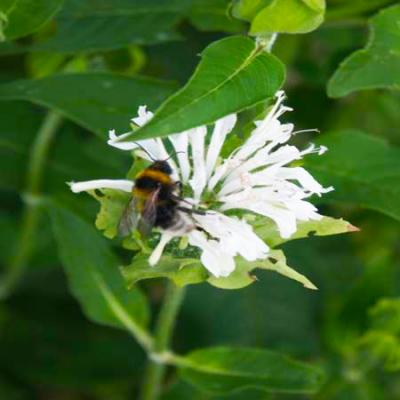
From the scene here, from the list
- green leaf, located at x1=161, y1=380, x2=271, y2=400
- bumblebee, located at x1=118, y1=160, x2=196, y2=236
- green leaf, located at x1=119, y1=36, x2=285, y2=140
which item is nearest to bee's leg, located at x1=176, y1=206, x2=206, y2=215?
bumblebee, located at x1=118, y1=160, x2=196, y2=236

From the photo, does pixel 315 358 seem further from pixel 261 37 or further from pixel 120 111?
pixel 261 37

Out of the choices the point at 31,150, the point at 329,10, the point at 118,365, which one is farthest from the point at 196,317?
the point at 329,10

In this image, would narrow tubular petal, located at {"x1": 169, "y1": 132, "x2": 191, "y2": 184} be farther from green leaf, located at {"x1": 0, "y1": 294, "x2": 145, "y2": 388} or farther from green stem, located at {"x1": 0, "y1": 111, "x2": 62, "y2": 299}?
green leaf, located at {"x1": 0, "y1": 294, "x2": 145, "y2": 388}

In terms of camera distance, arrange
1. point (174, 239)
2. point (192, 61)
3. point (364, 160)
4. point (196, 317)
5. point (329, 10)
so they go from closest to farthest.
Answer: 1. point (174, 239)
2. point (364, 160)
3. point (329, 10)
4. point (192, 61)
5. point (196, 317)

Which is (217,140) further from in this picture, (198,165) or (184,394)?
(184,394)

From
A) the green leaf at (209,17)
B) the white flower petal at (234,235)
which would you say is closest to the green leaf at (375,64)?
the white flower petal at (234,235)

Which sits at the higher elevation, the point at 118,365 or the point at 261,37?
the point at 261,37

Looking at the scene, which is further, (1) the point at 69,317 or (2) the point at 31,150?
(1) the point at 69,317
